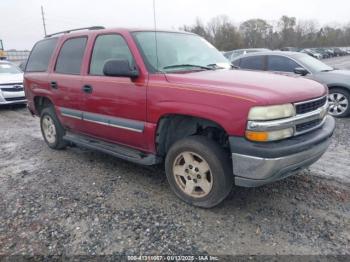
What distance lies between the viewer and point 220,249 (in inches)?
105

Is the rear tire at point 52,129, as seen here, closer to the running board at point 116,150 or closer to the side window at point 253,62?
the running board at point 116,150

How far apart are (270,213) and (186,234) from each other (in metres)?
0.96

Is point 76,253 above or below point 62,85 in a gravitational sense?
below

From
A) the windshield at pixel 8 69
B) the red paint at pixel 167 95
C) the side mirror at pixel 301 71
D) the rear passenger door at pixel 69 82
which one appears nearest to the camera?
the red paint at pixel 167 95

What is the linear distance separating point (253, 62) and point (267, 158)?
592cm

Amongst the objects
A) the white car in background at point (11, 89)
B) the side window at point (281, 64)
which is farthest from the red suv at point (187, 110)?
the white car in background at point (11, 89)

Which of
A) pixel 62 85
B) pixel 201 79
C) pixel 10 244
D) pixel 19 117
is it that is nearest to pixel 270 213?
pixel 201 79

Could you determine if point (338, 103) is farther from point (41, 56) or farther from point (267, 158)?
point (41, 56)

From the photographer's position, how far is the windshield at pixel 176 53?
12.0ft

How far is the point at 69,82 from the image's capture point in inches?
178

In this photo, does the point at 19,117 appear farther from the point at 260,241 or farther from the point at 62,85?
the point at 260,241

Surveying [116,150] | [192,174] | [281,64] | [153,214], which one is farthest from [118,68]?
[281,64]

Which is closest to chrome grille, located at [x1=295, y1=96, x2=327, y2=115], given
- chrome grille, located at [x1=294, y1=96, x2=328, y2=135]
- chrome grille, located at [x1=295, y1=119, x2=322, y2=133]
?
chrome grille, located at [x1=294, y1=96, x2=328, y2=135]

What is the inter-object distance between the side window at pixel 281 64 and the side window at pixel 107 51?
497cm
